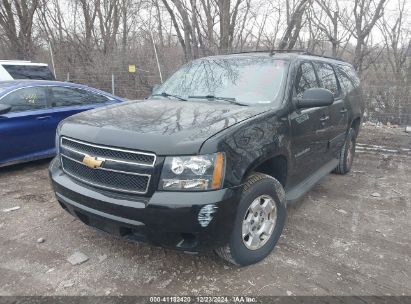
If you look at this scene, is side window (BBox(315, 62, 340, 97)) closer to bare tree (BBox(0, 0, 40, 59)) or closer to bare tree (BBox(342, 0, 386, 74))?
bare tree (BBox(342, 0, 386, 74))

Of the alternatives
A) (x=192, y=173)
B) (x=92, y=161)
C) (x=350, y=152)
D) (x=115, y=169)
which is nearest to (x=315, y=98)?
(x=192, y=173)

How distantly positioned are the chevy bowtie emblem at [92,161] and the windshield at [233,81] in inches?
57.4

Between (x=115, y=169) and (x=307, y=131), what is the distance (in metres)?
2.15

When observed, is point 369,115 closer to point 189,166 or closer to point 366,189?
point 366,189

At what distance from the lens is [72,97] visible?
6.49 meters

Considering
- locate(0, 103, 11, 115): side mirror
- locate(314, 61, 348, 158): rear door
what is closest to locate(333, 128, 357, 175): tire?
locate(314, 61, 348, 158): rear door

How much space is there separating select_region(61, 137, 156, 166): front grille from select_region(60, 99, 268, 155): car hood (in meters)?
0.05

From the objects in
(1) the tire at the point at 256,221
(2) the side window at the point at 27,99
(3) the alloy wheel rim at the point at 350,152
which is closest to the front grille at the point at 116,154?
(1) the tire at the point at 256,221

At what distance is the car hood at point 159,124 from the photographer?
2.65 meters

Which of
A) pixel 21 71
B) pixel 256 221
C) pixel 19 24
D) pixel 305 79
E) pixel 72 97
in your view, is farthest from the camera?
pixel 19 24

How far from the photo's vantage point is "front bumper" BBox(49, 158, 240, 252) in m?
2.60

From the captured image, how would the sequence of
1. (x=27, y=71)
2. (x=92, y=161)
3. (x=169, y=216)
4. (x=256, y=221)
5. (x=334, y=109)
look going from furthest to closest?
(x=27, y=71) < (x=334, y=109) < (x=256, y=221) < (x=92, y=161) < (x=169, y=216)

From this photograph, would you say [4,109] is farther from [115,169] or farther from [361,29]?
[361,29]

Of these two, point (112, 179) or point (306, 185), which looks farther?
point (306, 185)
